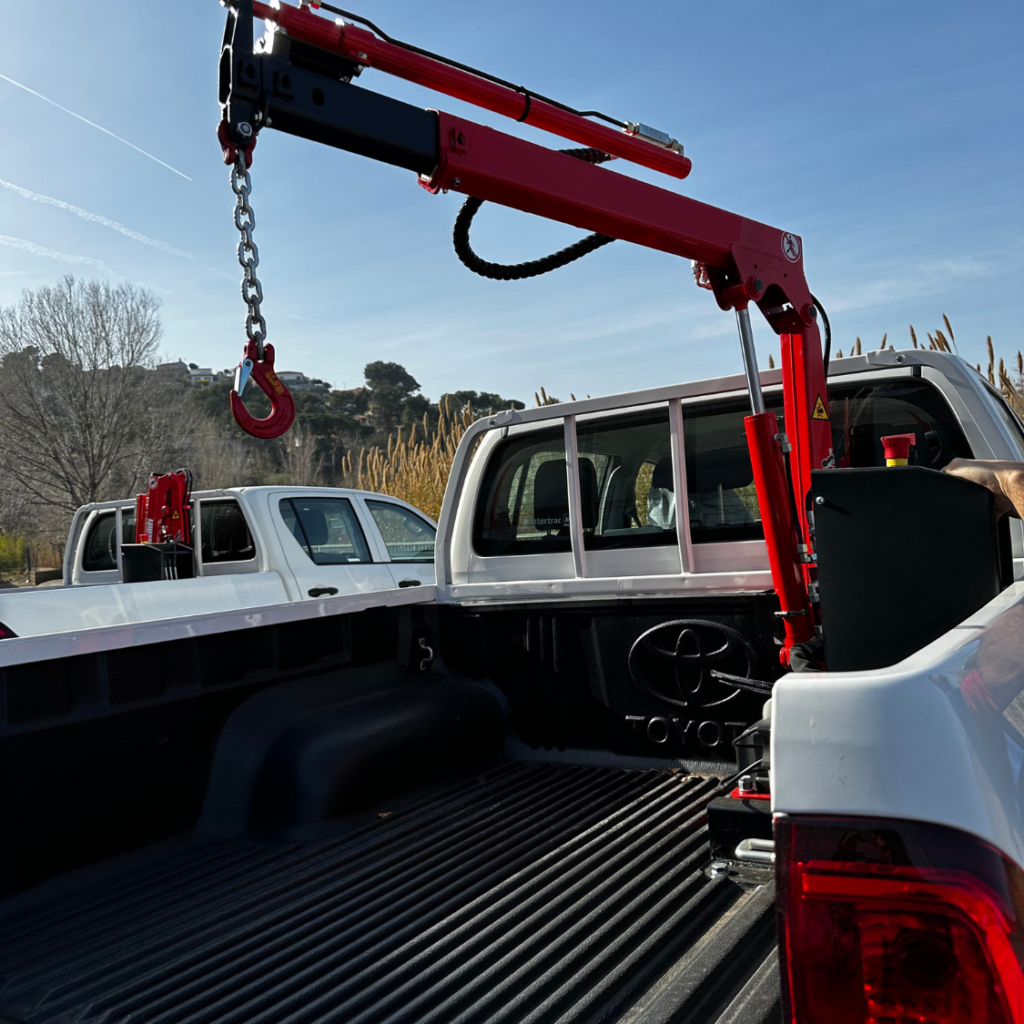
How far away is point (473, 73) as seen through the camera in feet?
9.37

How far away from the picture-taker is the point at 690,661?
10.4 feet

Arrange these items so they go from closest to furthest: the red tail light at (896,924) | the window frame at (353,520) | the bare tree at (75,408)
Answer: the red tail light at (896,924) < the window frame at (353,520) < the bare tree at (75,408)

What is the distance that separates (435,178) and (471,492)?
1.70 meters

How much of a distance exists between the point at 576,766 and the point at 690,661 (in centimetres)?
58

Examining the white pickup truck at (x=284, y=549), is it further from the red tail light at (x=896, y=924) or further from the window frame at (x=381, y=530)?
the red tail light at (x=896, y=924)

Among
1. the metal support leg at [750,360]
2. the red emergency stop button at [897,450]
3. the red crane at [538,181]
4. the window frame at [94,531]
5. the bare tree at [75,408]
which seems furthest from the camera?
the bare tree at [75,408]

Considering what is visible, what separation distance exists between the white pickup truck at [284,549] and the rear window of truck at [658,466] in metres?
2.47

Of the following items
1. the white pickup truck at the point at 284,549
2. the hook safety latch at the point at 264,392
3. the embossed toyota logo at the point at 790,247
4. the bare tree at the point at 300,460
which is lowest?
the white pickup truck at the point at 284,549

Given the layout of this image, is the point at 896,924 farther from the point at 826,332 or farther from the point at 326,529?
the point at 326,529

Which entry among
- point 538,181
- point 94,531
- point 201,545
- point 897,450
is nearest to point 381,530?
point 201,545

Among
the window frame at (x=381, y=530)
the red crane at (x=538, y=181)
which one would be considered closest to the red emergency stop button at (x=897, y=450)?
the red crane at (x=538, y=181)

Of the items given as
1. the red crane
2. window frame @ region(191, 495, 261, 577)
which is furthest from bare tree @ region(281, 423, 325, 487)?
the red crane

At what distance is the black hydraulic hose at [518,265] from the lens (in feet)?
10.9

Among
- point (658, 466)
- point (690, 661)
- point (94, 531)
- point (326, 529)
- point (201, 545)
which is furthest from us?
point (94, 531)
